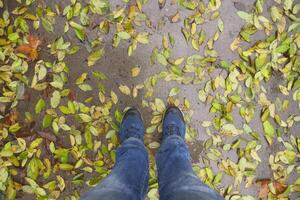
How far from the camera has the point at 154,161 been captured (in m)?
2.24

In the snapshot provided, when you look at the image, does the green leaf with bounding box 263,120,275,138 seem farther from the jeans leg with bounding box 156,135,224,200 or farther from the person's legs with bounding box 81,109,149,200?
the person's legs with bounding box 81,109,149,200

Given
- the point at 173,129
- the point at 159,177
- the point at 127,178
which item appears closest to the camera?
the point at 127,178

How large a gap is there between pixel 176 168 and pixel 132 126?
0.41 m

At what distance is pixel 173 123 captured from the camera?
84.1 inches

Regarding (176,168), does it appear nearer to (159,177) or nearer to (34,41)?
(159,177)

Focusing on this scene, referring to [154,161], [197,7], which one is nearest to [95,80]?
[154,161]

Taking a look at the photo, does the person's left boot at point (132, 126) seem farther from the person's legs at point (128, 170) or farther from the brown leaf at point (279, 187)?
the brown leaf at point (279, 187)

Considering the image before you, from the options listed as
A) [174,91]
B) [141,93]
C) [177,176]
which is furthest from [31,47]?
[177,176]

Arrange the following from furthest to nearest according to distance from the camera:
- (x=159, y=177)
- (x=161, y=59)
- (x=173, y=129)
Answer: (x=161, y=59)
(x=173, y=129)
(x=159, y=177)

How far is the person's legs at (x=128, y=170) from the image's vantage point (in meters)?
1.60

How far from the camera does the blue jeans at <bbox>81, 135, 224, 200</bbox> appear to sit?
1.57 meters

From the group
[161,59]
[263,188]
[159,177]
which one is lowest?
[263,188]

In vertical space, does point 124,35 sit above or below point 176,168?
above

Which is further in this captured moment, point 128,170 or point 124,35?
point 124,35
